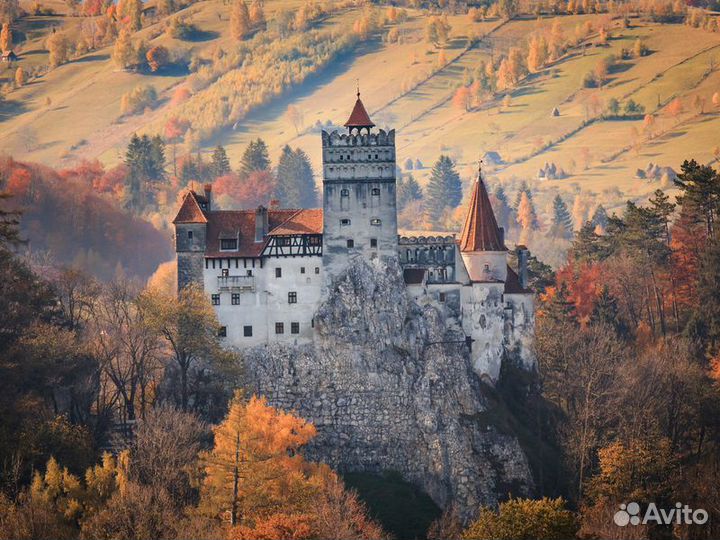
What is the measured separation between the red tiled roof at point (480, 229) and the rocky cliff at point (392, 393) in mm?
5676

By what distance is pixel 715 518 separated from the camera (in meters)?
89.1

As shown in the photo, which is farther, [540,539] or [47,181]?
[47,181]

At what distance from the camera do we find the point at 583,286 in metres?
122

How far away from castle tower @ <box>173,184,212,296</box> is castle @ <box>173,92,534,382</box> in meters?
0.07

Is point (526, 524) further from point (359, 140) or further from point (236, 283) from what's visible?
point (359, 140)

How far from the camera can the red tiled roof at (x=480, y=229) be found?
10006 cm

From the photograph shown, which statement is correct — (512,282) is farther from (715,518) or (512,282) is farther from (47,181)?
(47,181)

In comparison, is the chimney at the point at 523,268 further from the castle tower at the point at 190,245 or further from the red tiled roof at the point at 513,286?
the castle tower at the point at 190,245

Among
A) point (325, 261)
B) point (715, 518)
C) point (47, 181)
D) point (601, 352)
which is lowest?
point (715, 518)

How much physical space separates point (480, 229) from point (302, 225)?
40.2ft

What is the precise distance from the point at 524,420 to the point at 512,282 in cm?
934

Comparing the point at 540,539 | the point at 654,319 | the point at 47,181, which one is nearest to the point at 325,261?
the point at 540,539

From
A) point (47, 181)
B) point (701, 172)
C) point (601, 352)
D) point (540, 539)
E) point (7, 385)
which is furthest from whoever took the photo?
point (47, 181)

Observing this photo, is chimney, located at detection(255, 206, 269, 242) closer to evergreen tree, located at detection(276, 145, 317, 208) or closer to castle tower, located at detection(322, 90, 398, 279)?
castle tower, located at detection(322, 90, 398, 279)
